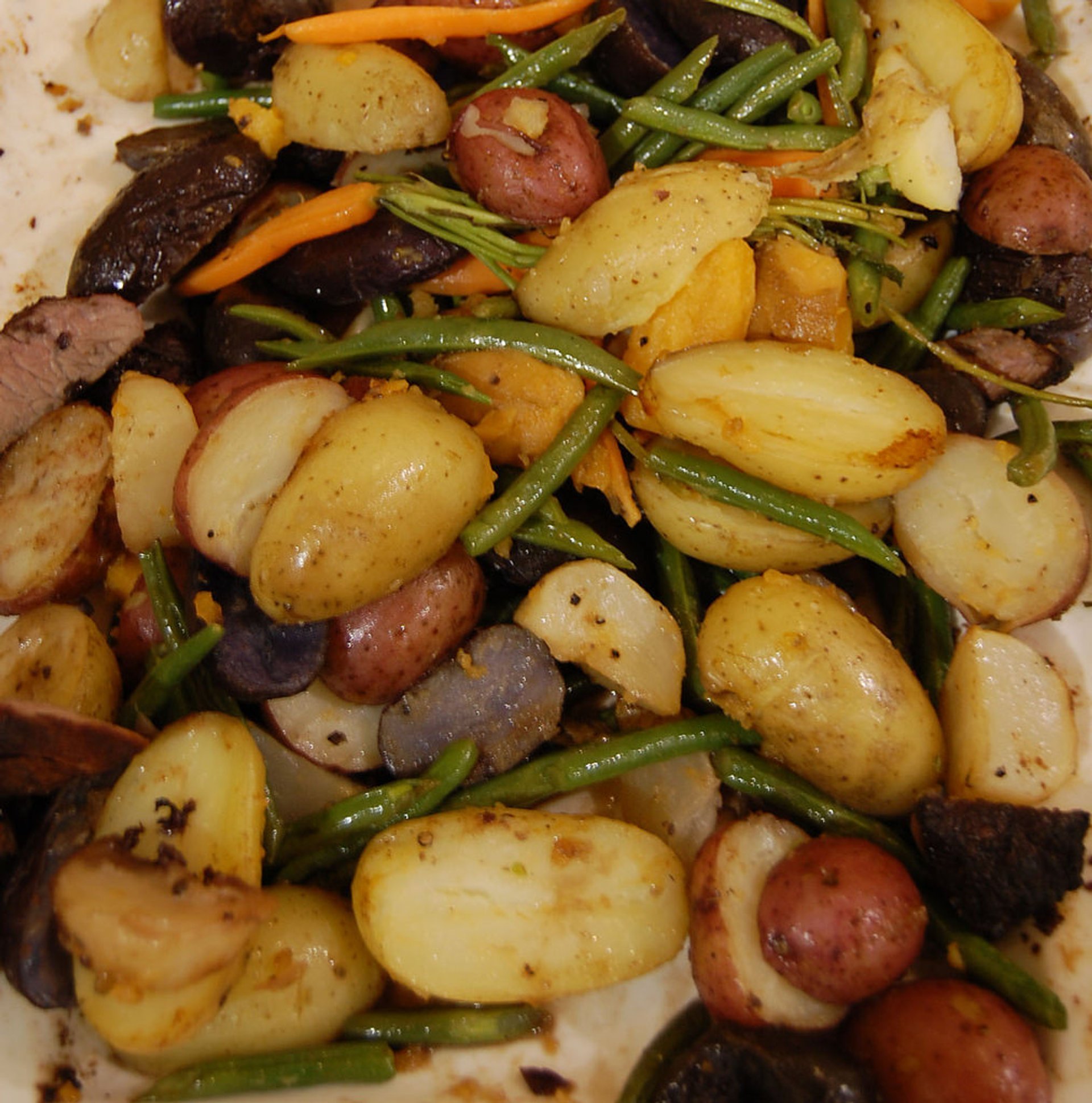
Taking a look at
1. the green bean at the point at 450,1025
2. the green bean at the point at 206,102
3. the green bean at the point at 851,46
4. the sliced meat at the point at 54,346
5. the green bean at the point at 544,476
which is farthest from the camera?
the green bean at the point at 206,102

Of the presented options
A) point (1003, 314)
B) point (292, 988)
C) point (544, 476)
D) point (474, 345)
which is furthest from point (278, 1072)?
point (1003, 314)

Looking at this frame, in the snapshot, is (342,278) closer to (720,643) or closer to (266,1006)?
(720,643)

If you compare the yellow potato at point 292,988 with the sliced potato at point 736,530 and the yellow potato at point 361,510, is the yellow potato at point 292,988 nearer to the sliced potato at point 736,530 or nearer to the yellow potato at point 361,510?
the yellow potato at point 361,510

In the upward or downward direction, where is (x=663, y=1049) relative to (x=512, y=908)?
downward

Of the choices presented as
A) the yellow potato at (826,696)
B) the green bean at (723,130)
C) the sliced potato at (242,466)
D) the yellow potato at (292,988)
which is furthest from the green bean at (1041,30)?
the yellow potato at (292,988)

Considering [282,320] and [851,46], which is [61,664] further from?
[851,46]

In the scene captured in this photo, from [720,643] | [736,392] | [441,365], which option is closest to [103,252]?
[441,365]
